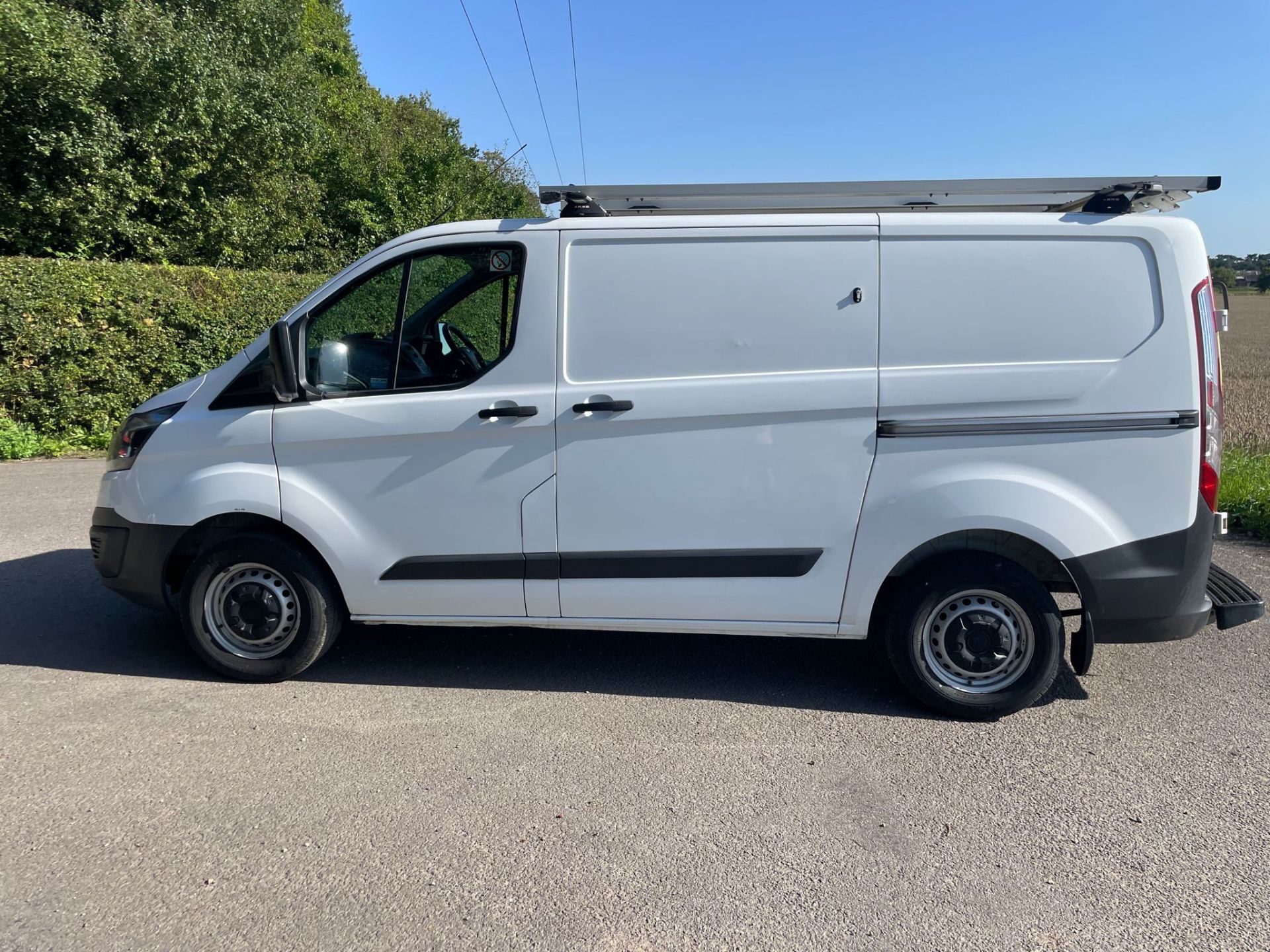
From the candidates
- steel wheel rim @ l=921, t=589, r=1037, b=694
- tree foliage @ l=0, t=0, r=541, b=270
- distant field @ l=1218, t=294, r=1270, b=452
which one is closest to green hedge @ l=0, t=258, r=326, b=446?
tree foliage @ l=0, t=0, r=541, b=270

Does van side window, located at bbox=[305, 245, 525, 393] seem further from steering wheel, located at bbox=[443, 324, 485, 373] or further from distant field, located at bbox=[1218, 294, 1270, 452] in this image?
distant field, located at bbox=[1218, 294, 1270, 452]

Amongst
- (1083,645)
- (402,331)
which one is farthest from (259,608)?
(1083,645)

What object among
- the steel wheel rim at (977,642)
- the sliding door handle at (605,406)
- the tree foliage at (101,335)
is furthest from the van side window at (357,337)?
the tree foliage at (101,335)

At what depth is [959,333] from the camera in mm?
3883

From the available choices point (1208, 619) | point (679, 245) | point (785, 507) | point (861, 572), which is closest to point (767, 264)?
point (679, 245)

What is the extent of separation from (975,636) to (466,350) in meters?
2.66

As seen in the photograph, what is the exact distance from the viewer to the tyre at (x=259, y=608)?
433 cm

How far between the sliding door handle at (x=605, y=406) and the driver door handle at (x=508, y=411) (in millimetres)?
196

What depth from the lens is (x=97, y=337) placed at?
33.8 ft

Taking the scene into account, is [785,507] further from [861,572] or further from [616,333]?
[616,333]

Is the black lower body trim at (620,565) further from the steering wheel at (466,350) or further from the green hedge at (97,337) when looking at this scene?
the green hedge at (97,337)

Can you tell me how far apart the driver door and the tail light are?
8.80 feet

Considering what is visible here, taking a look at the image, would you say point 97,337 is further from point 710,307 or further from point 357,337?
point 710,307

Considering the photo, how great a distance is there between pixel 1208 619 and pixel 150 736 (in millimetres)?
4546
